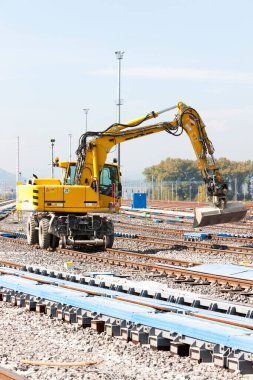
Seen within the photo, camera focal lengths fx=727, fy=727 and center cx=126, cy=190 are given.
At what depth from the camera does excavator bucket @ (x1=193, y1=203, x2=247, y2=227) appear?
21.6m

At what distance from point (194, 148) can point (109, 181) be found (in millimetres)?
3152

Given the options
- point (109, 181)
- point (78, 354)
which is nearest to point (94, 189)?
point (109, 181)

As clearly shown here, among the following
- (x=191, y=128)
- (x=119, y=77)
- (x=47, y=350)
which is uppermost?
(x=119, y=77)

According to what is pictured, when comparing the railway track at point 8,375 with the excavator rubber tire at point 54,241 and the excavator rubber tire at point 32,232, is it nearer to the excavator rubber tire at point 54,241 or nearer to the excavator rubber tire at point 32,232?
the excavator rubber tire at point 54,241

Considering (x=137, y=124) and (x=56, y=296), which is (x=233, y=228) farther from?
(x=56, y=296)

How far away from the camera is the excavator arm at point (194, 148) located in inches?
856

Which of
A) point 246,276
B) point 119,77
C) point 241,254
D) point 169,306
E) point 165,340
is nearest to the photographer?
point 165,340

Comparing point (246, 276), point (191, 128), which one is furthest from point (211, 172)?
point (246, 276)

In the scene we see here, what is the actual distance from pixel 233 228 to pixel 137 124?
11.1 meters

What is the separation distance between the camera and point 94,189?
23.4m

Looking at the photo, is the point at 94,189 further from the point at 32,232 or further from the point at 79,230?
the point at 32,232

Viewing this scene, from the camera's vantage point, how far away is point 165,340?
9422 mm

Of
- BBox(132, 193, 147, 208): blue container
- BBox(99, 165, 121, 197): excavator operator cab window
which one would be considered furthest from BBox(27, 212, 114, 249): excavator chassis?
BBox(132, 193, 147, 208): blue container

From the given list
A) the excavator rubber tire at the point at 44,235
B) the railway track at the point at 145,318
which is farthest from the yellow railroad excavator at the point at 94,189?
the railway track at the point at 145,318
